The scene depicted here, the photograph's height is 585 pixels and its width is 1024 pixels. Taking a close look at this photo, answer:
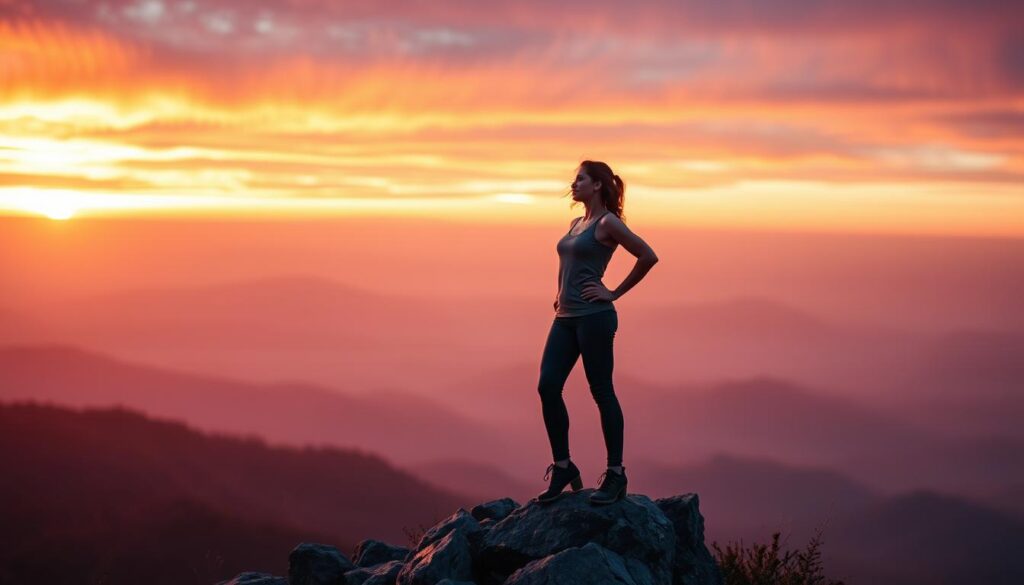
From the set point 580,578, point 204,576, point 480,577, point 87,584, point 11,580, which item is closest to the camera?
point 580,578

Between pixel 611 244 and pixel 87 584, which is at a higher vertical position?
pixel 611 244

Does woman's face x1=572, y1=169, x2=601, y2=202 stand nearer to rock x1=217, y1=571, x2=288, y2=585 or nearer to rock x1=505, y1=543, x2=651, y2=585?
rock x1=505, y1=543, x2=651, y2=585

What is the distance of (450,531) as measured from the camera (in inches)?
450

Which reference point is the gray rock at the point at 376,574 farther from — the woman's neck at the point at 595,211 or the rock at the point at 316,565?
the woman's neck at the point at 595,211

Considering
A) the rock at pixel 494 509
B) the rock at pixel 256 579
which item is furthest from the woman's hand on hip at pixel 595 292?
the rock at pixel 256 579

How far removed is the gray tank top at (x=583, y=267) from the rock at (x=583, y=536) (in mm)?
2339

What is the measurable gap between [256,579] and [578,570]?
15.6ft

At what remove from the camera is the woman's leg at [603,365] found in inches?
399

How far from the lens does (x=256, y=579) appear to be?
12.3 m

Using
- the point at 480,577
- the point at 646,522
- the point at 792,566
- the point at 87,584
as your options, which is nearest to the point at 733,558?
the point at 792,566

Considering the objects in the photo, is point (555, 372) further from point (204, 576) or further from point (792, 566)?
point (204, 576)

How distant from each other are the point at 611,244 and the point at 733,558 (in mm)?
5878

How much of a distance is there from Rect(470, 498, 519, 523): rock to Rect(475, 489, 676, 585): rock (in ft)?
5.03

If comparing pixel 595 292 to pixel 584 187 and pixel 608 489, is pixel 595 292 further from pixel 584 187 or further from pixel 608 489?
pixel 608 489
